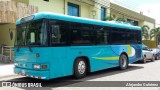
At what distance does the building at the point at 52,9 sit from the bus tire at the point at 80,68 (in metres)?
8.93

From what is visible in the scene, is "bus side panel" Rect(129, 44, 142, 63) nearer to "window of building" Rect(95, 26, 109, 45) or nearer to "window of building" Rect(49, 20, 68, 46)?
"window of building" Rect(95, 26, 109, 45)

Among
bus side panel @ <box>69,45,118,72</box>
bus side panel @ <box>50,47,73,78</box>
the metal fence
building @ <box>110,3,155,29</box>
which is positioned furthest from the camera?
building @ <box>110,3,155,29</box>

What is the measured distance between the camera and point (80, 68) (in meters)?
10.6

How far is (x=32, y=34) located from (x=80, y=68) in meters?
2.78

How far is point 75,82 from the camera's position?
9.89 meters

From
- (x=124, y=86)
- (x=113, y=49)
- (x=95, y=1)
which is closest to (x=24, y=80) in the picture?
(x=124, y=86)

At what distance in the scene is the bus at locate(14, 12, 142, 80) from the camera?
8.97 metres

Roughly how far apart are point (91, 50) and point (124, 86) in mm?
2945

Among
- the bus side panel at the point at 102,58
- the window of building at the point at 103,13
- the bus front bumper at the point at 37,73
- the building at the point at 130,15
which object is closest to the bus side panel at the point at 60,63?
the bus front bumper at the point at 37,73

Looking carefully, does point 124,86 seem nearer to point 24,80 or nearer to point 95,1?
point 24,80

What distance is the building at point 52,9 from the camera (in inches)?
692

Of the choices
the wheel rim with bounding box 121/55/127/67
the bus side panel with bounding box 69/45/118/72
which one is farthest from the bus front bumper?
the wheel rim with bounding box 121/55/127/67

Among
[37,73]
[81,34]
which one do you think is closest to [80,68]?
[81,34]

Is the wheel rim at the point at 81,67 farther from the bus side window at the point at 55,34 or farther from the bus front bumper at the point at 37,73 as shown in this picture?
the bus front bumper at the point at 37,73
